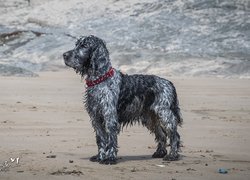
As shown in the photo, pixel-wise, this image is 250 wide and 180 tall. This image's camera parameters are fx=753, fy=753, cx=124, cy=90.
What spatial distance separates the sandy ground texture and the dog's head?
964 millimetres

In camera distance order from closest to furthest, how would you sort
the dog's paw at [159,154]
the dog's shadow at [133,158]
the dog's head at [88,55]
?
the dog's head at [88,55], the dog's shadow at [133,158], the dog's paw at [159,154]

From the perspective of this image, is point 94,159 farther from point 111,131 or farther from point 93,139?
point 93,139

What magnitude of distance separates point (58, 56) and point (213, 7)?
17.8 feet

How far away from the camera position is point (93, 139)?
947 cm

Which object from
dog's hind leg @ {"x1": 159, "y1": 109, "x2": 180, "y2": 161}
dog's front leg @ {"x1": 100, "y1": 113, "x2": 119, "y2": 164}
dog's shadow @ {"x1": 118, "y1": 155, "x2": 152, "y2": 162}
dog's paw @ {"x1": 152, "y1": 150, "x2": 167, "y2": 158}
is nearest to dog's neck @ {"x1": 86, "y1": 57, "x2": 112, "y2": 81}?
dog's front leg @ {"x1": 100, "y1": 113, "x2": 119, "y2": 164}

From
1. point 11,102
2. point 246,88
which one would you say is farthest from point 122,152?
point 246,88

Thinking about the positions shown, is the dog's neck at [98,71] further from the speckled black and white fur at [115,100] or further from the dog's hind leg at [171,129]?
the dog's hind leg at [171,129]

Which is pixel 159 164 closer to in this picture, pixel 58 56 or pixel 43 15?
pixel 58 56

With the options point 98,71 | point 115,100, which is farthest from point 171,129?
point 98,71

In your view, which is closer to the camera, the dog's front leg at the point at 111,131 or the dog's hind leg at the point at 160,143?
the dog's front leg at the point at 111,131

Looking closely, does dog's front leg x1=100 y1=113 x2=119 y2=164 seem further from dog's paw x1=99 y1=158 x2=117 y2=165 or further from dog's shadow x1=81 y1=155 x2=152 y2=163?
dog's shadow x1=81 y1=155 x2=152 y2=163

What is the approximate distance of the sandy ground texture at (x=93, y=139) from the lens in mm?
6949

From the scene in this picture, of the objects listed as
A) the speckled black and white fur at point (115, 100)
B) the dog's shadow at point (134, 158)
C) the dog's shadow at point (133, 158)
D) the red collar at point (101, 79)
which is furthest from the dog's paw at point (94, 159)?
the red collar at point (101, 79)

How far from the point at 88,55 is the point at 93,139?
6.26ft
